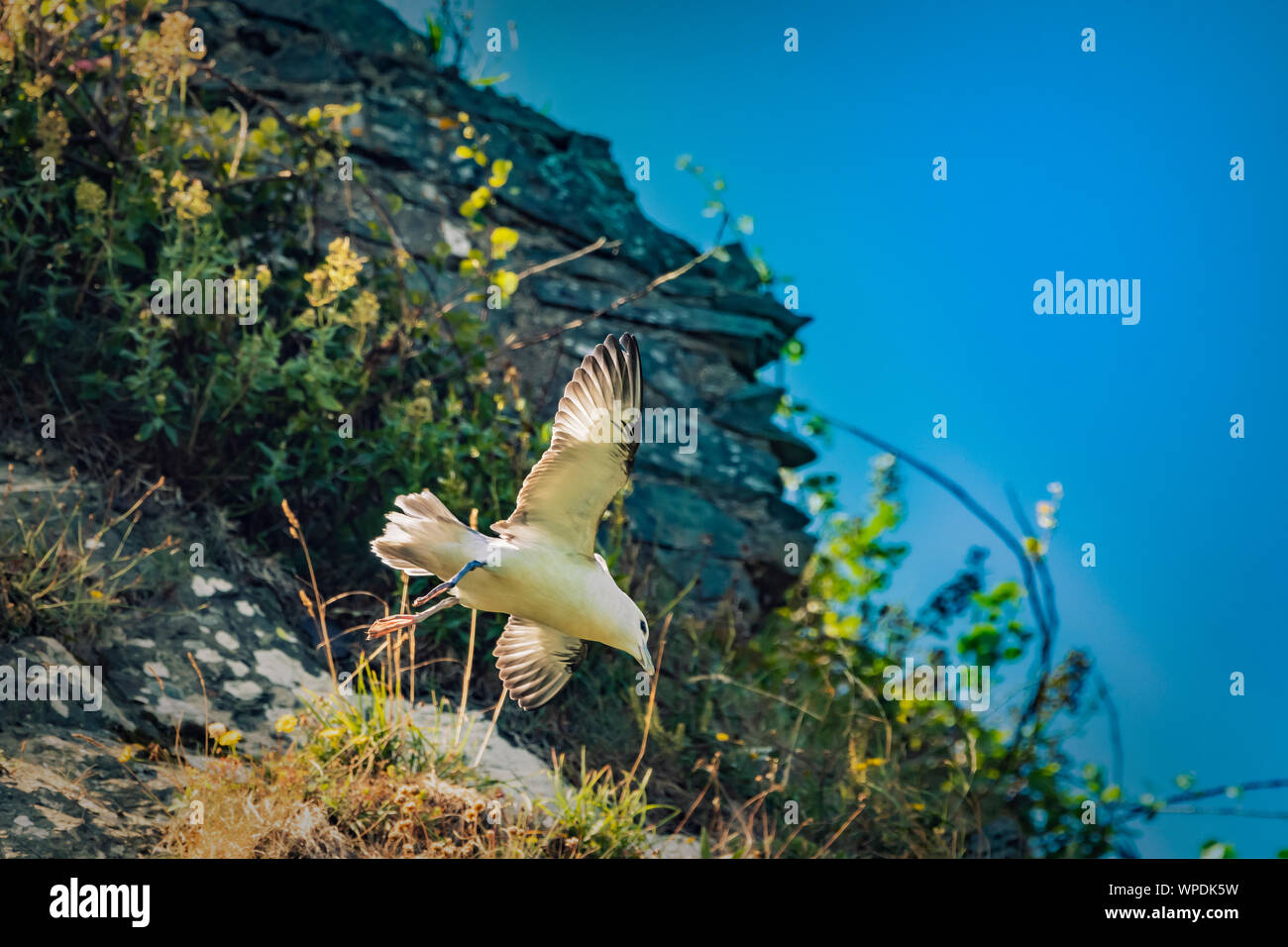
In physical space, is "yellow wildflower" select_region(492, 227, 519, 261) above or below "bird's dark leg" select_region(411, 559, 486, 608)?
above

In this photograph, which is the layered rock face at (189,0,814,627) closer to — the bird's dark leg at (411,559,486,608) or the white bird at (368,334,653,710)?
the white bird at (368,334,653,710)

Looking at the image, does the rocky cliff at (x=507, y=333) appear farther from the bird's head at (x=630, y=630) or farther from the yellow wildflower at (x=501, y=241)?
the bird's head at (x=630, y=630)

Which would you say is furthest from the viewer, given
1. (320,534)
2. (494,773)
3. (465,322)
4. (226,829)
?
(465,322)

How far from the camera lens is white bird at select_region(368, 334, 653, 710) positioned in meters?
2.95

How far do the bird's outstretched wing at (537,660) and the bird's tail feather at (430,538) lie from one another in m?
0.66

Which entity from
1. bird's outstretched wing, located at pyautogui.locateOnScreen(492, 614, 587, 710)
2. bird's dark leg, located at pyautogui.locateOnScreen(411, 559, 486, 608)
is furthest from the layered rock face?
bird's dark leg, located at pyautogui.locateOnScreen(411, 559, 486, 608)

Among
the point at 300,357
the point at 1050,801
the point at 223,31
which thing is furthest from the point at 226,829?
the point at 223,31

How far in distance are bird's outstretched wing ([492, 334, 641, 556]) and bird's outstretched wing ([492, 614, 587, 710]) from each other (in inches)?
30.1

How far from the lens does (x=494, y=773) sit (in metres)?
4.16

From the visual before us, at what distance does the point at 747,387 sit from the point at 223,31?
4016 millimetres

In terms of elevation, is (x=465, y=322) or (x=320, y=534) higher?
(x=465, y=322)

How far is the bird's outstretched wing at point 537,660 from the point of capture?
368 centimetres

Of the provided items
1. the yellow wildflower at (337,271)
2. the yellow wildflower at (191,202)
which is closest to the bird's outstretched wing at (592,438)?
the yellow wildflower at (337,271)

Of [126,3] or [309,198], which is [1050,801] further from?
[126,3]
